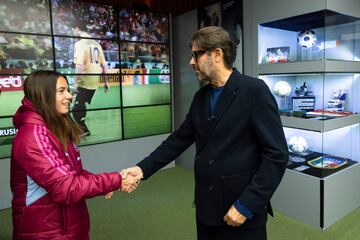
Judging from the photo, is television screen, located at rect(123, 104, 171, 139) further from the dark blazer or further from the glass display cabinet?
the dark blazer

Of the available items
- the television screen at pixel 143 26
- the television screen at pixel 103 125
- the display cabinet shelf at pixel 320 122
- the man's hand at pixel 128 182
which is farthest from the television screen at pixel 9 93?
the display cabinet shelf at pixel 320 122

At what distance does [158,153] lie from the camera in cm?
176

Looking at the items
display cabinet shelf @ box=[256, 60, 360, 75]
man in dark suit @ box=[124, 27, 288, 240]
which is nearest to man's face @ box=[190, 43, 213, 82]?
man in dark suit @ box=[124, 27, 288, 240]

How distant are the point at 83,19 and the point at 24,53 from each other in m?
0.84

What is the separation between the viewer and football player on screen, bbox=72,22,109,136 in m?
3.74

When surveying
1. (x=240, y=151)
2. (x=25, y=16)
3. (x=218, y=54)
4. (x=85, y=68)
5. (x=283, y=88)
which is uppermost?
(x=25, y=16)

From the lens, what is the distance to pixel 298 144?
300cm

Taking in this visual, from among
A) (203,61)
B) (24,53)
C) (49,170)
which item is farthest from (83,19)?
(49,170)

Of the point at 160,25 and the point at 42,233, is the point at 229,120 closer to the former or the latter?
the point at 42,233

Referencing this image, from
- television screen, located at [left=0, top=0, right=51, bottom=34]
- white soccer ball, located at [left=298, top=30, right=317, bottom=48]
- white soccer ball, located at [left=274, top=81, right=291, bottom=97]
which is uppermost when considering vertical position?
television screen, located at [left=0, top=0, right=51, bottom=34]

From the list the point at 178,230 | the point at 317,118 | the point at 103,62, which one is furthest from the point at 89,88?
the point at 317,118

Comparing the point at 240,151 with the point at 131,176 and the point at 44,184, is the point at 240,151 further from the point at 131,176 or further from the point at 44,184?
the point at 44,184

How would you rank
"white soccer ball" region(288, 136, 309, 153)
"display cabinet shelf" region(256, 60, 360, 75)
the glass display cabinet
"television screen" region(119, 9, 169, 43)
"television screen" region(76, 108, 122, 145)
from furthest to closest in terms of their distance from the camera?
"television screen" region(119, 9, 169, 43)
"television screen" region(76, 108, 122, 145)
"white soccer ball" region(288, 136, 309, 153)
the glass display cabinet
"display cabinet shelf" region(256, 60, 360, 75)

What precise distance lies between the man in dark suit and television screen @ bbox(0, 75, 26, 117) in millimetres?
2680
